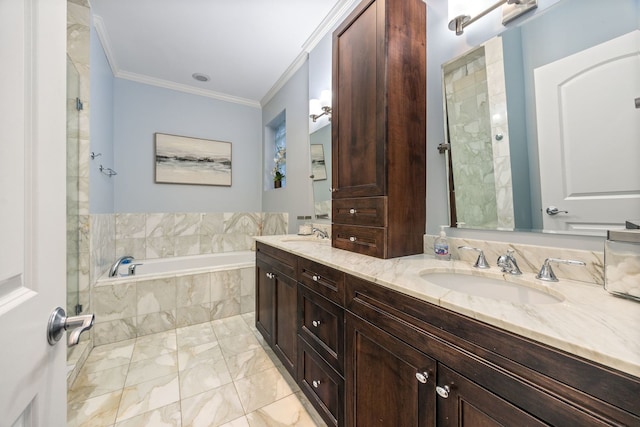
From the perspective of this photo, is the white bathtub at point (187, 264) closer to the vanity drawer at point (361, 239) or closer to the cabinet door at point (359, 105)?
the vanity drawer at point (361, 239)

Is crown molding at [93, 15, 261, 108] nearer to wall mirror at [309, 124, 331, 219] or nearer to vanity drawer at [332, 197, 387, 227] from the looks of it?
wall mirror at [309, 124, 331, 219]

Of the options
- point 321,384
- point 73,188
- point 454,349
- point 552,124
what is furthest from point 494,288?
point 73,188

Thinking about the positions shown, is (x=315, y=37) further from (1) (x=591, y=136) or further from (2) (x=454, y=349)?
(2) (x=454, y=349)

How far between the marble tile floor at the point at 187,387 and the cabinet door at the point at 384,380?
0.54m

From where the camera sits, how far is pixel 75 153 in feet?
6.35

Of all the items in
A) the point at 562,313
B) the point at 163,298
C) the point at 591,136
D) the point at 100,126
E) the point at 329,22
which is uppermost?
the point at 329,22

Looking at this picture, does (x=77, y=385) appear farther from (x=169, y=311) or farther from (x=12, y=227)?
(x=12, y=227)

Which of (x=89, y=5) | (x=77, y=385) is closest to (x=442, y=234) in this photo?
(x=77, y=385)

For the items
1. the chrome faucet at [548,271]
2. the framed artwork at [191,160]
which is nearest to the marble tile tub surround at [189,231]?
the framed artwork at [191,160]

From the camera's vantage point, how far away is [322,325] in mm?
1294

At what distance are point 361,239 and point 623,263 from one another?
969 millimetres

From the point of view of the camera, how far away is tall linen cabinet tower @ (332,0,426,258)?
1307mm

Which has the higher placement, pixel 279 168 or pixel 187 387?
pixel 279 168

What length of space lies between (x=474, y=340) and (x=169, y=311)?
2.64 m
